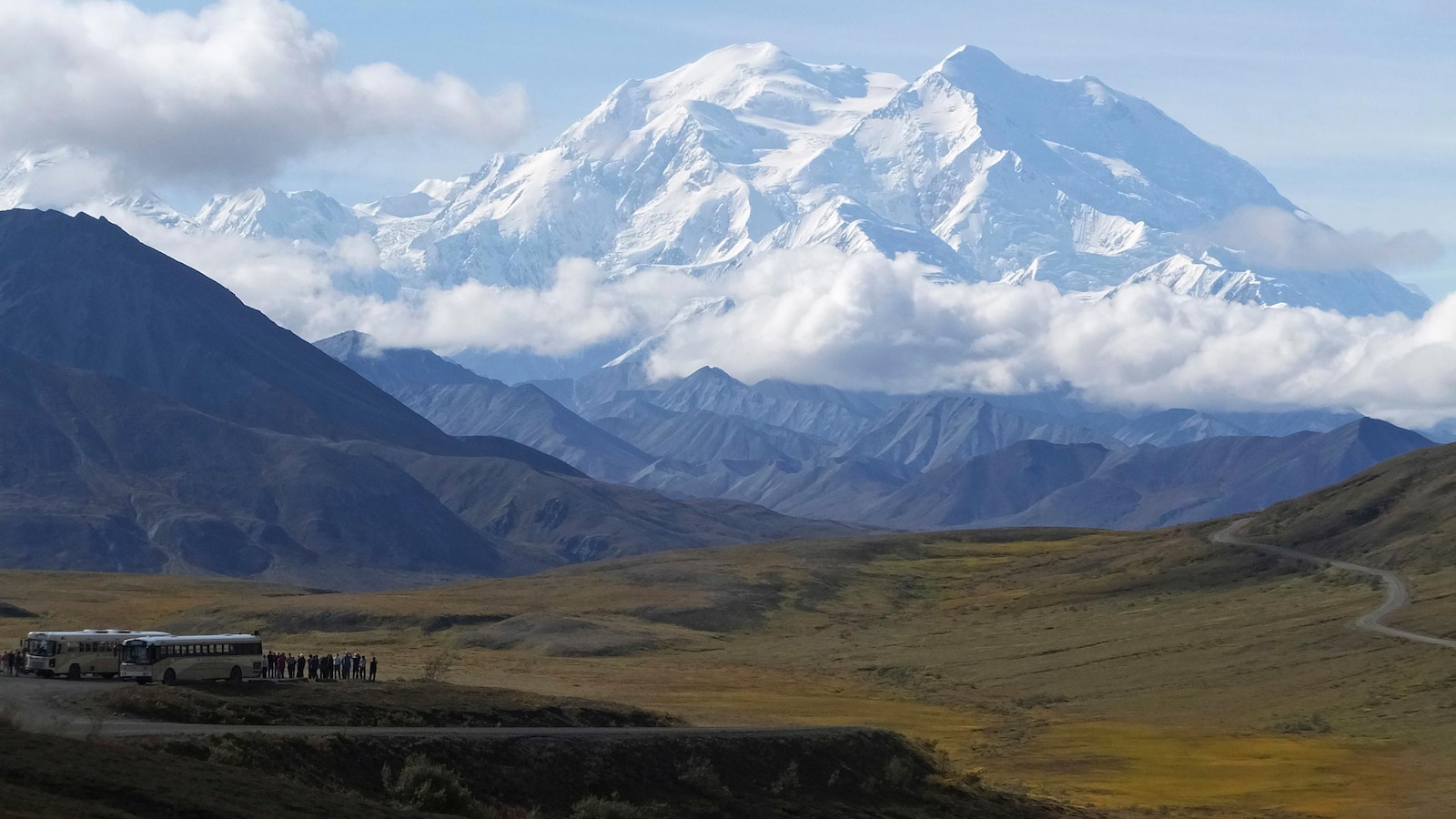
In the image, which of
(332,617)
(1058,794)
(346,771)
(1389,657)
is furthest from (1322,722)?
(332,617)

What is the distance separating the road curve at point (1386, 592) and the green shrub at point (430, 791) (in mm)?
86118

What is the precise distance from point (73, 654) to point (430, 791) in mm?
25227

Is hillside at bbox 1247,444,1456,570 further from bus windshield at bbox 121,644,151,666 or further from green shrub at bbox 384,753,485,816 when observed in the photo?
green shrub at bbox 384,753,485,816

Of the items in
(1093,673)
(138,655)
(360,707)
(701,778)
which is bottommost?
(1093,673)

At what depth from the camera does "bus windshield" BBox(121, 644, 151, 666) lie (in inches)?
2566

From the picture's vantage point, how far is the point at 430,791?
50.8 meters

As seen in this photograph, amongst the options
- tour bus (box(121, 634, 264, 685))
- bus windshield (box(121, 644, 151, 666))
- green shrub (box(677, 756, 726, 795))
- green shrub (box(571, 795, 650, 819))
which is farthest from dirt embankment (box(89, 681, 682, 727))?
green shrub (box(571, 795, 650, 819))

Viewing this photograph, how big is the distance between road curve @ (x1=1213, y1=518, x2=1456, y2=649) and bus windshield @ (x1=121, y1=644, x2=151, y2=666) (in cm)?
8831

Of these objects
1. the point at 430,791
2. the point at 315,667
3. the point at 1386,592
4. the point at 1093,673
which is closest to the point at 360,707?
the point at 430,791

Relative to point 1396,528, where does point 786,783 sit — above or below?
below

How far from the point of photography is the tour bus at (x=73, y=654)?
224 feet

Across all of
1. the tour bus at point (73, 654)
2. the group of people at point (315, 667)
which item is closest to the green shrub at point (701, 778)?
the group of people at point (315, 667)

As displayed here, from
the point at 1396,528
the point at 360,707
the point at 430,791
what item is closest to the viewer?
the point at 430,791

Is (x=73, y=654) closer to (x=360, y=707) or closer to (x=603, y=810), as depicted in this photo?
(x=360, y=707)
